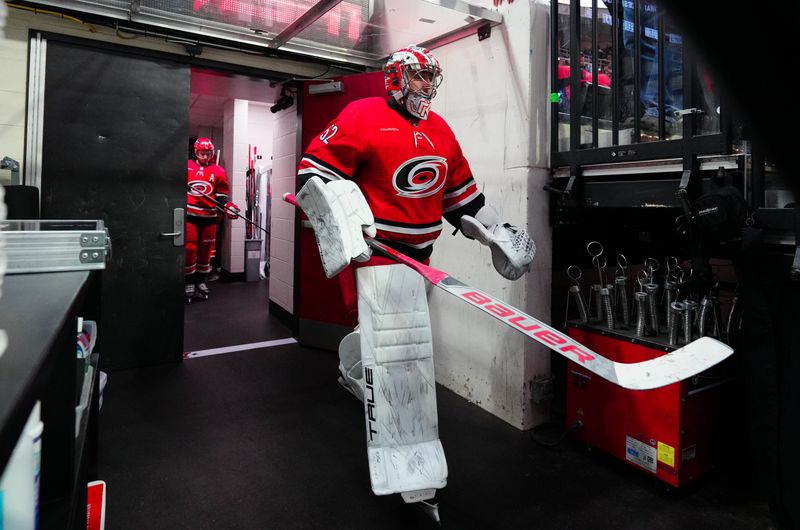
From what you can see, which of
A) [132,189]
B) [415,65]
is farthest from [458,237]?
[132,189]

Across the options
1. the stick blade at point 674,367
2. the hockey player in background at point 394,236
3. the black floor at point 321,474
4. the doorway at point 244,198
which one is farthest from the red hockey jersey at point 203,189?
the stick blade at point 674,367

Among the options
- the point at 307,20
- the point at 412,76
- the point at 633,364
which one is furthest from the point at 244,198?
the point at 633,364

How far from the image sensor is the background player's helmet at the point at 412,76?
1954 mm

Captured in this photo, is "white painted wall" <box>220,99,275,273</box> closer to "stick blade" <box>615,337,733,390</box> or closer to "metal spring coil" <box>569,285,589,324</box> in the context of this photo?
"metal spring coil" <box>569,285,589,324</box>

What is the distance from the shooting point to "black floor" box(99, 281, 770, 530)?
1.78 meters

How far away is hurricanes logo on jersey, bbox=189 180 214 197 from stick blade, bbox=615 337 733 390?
16.1ft

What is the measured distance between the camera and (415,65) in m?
1.95

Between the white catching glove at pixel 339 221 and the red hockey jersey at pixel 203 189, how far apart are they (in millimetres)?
3970

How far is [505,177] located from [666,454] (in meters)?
1.40

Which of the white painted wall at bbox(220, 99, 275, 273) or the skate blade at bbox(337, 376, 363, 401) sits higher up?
→ the white painted wall at bbox(220, 99, 275, 273)

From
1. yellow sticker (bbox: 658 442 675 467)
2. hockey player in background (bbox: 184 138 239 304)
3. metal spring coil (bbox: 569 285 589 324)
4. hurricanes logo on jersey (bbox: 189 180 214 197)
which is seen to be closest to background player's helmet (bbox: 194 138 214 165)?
hockey player in background (bbox: 184 138 239 304)

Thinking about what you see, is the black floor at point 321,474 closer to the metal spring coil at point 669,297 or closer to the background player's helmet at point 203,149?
the metal spring coil at point 669,297

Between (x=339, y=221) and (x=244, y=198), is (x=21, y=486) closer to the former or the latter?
(x=339, y=221)

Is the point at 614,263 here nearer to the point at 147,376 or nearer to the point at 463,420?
the point at 463,420
